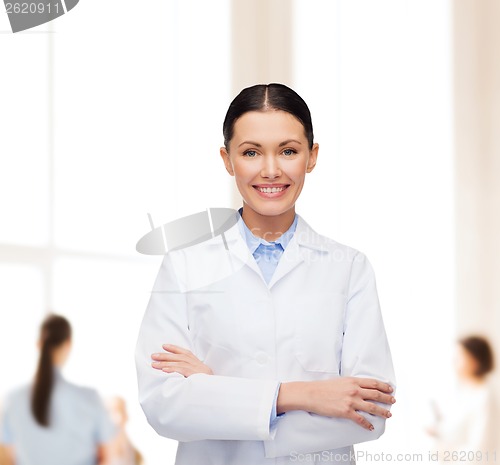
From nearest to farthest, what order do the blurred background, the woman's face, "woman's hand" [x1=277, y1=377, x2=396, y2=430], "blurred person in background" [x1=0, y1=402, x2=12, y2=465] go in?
"woman's hand" [x1=277, y1=377, x2=396, y2=430]
the woman's face
"blurred person in background" [x1=0, y1=402, x2=12, y2=465]
the blurred background

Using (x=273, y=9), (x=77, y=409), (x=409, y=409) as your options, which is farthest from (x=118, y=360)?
(x=273, y=9)

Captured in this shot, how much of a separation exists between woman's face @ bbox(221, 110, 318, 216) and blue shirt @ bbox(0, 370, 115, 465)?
3.41 ft

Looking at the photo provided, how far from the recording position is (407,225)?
2.49 meters

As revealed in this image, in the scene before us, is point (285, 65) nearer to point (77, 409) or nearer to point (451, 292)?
point (451, 292)

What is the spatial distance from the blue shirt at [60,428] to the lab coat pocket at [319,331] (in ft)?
3.37

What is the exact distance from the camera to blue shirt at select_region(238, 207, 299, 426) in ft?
4.47

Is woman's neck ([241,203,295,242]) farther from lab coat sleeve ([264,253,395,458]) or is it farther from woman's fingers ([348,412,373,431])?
woman's fingers ([348,412,373,431])

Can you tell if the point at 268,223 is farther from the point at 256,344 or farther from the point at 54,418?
the point at 54,418

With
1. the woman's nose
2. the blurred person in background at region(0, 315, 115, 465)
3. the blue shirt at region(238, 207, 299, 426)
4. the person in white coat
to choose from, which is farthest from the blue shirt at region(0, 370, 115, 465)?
the woman's nose

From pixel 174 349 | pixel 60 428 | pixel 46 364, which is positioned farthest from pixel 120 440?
pixel 174 349

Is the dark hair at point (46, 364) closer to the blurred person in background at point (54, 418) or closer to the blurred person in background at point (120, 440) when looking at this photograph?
the blurred person in background at point (54, 418)

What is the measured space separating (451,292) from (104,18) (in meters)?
1.28

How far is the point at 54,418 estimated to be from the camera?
2.10 meters

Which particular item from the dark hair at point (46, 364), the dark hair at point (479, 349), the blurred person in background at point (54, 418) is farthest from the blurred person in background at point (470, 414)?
the dark hair at point (46, 364)
